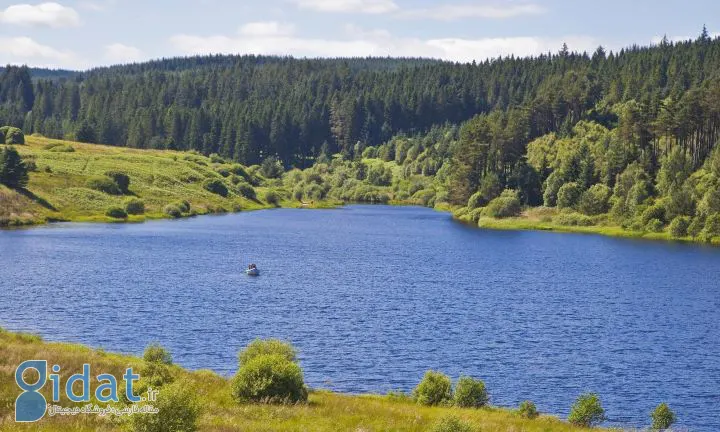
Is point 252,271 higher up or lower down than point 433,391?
higher up

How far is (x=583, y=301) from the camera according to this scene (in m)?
90.6

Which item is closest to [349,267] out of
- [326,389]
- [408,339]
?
[408,339]

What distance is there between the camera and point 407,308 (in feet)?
271

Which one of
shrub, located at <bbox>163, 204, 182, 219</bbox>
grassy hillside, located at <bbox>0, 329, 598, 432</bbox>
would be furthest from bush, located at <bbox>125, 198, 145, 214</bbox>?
grassy hillside, located at <bbox>0, 329, 598, 432</bbox>

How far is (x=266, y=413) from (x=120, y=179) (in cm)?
16819

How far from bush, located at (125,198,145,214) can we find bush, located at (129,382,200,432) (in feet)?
527

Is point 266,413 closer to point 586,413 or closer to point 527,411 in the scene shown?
point 527,411

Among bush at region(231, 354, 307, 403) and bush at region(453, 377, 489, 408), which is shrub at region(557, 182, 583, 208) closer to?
bush at region(453, 377, 489, 408)

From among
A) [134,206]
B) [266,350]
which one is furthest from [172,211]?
[266,350]

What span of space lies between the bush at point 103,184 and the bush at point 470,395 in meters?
155

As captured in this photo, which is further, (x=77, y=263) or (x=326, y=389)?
(x=77, y=263)

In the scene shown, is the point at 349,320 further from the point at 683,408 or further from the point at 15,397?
the point at 15,397

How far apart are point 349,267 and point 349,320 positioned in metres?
38.6

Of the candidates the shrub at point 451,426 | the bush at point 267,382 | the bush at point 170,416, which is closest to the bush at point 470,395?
the bush at point 267,382
